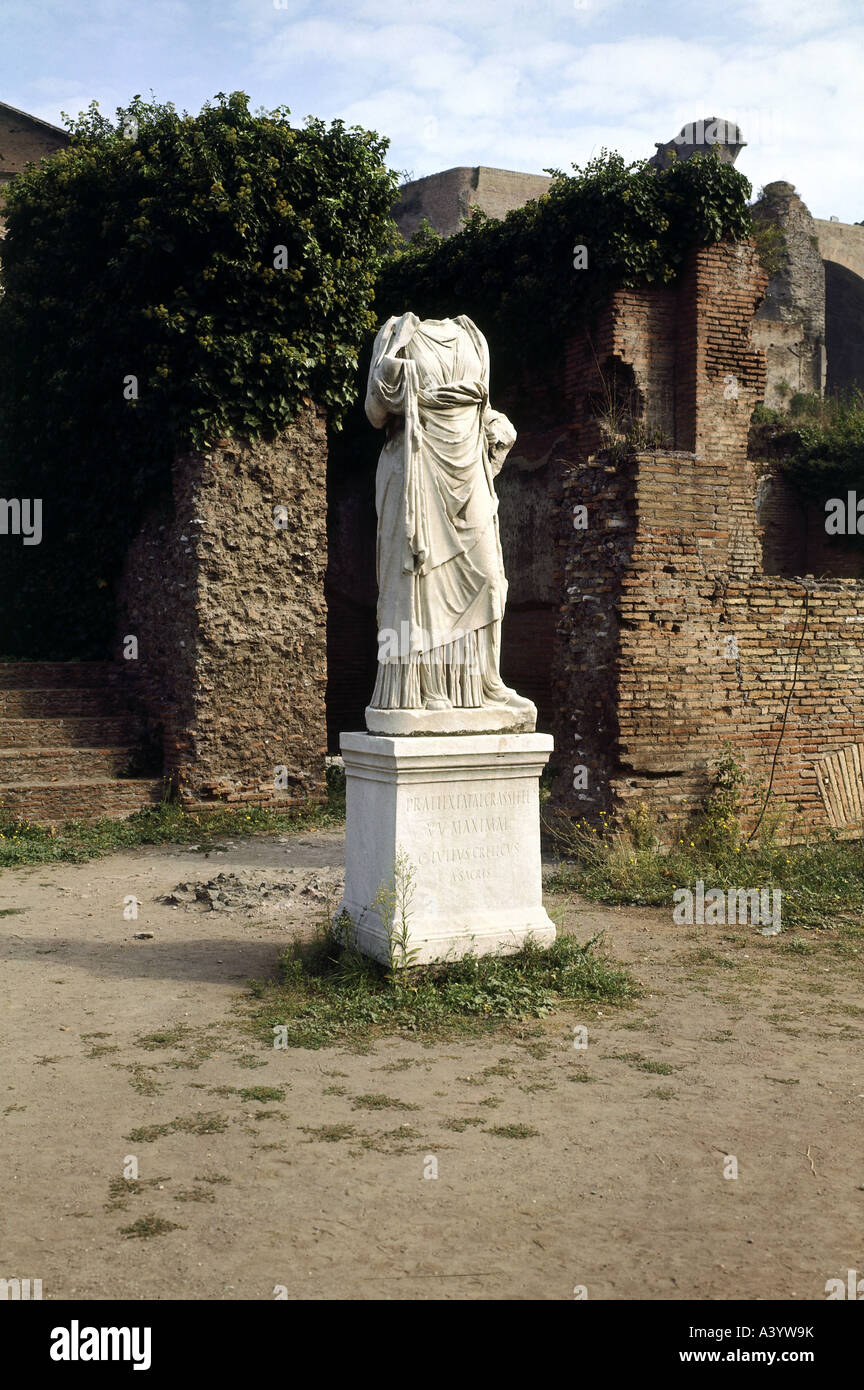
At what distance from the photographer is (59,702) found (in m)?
12.1

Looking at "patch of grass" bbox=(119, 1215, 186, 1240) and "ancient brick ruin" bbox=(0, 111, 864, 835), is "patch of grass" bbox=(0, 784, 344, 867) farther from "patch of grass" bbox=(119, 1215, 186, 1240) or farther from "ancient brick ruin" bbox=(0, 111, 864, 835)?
"patch of grass" bbox=(119, 1215, 186, 1240)

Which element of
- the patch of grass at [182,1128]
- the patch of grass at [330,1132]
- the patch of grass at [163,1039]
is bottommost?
the patch of grass at [163,1039]

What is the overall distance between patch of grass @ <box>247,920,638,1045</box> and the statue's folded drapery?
1370 millimetres

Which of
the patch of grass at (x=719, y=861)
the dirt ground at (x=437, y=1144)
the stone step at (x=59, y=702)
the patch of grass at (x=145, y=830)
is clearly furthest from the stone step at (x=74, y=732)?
the dirt ground at (x=437, y=1144)

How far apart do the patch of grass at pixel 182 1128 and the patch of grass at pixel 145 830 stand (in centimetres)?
582

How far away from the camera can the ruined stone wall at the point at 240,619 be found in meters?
11.3

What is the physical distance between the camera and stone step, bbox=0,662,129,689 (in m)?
12.4

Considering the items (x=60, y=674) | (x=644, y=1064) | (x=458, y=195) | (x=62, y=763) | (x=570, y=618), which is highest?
(x=458, y=195)

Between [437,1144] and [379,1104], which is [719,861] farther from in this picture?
[437,1144]

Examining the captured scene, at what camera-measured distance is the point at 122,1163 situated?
3832mm

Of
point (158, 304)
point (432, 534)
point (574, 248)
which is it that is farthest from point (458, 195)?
point (432, 534)

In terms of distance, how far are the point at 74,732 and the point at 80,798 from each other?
1.06 metres

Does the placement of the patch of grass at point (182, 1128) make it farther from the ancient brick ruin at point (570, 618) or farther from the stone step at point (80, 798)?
the stone step at point (80, 798)

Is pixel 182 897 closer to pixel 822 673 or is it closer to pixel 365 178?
pixel 822 673
